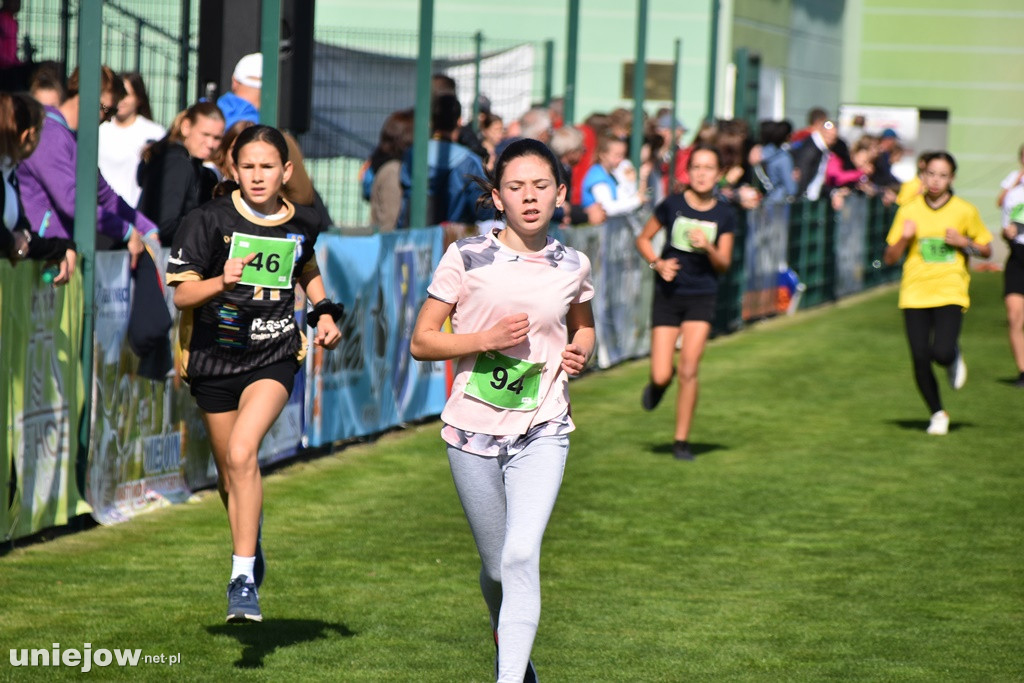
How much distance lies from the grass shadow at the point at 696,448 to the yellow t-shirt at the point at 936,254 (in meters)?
1.71

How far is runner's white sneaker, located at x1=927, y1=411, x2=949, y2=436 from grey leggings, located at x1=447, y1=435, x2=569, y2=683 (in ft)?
25.4

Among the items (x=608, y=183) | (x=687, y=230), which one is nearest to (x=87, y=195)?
(x=687, y=230)

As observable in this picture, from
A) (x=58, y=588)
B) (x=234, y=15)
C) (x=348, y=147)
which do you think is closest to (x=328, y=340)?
(x=58, y=588)

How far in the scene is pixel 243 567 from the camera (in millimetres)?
6016

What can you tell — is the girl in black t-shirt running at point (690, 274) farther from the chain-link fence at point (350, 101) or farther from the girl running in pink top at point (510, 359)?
the chain-link fence at point (350, 101)

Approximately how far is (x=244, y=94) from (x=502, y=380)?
5.28m

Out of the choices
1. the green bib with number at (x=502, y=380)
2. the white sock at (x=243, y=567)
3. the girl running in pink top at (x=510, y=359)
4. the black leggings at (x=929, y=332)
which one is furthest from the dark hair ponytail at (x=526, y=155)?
the black leggings at (x=929, y=332)

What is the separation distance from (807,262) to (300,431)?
13764 mm

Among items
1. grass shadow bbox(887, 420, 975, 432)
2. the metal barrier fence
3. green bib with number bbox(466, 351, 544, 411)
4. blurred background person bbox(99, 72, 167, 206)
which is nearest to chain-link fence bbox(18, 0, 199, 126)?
blurred background person bbox(99, 72, 167, 206)

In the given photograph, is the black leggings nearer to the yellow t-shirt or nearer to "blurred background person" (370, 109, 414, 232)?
the yellow t-shirt

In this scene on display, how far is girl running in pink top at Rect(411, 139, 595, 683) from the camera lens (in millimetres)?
5199

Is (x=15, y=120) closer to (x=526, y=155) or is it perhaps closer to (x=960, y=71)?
(x=526, y=155)

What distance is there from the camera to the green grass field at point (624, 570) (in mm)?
6293

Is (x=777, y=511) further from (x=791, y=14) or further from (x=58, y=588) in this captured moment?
(x=791, y=14)
